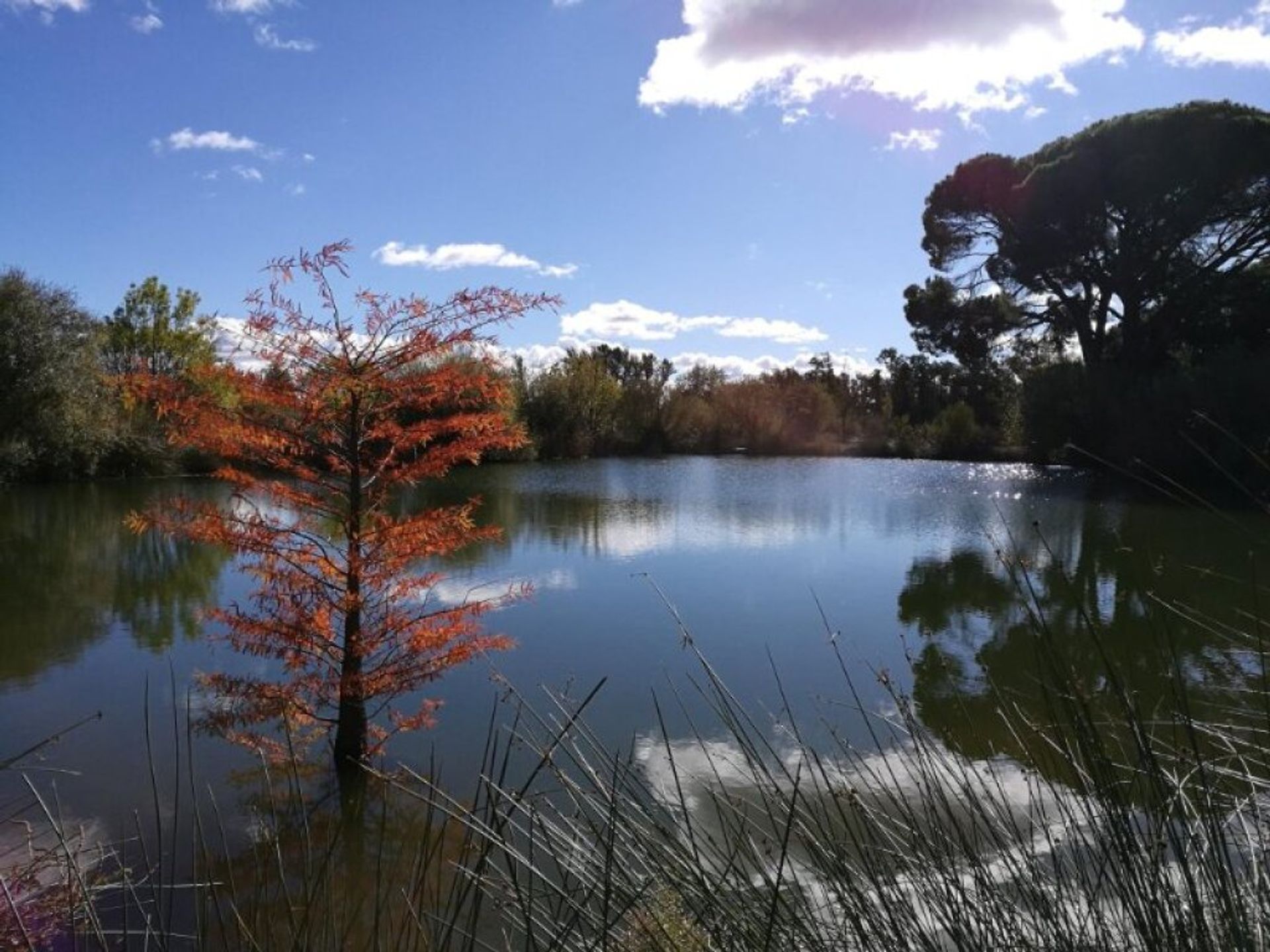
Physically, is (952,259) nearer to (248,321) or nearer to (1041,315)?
(1041,315)

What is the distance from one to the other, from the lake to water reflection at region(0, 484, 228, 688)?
0.16 feet

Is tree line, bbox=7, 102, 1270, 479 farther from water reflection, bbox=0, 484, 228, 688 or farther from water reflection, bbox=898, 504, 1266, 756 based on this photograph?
water reflection, bbox=898, 504, 1266, 756

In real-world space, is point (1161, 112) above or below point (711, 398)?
above

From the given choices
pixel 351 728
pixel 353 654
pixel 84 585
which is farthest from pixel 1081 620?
pixel 84 585

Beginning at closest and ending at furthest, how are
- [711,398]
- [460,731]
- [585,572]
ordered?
[460,731] < [585,572] < [711,398]

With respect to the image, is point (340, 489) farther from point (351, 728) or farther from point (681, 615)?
point (681, 615)

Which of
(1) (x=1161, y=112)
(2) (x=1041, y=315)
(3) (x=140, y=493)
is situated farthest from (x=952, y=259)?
(3) (x=140, y=493)

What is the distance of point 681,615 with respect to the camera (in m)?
9.36

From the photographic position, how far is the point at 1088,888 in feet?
5.37

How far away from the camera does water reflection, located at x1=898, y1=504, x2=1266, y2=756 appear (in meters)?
5.80

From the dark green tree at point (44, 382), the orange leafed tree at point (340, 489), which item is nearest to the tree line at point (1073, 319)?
the dark green tree at point (44, 382)

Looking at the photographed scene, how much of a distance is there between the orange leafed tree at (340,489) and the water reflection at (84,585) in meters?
3.06

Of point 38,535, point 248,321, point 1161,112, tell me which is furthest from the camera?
point 1161,112

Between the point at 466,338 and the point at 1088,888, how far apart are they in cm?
437
